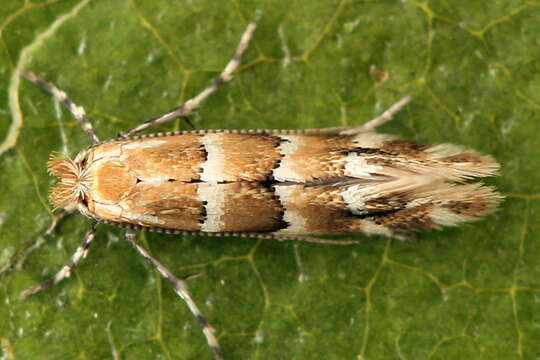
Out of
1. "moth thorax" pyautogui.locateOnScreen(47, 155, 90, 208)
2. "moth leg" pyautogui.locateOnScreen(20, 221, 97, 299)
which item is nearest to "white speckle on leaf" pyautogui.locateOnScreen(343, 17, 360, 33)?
"moth thorax" pyautogui.locateOnScreen(47, 155, 90, 208)

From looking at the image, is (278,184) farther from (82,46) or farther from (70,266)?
(82,46)

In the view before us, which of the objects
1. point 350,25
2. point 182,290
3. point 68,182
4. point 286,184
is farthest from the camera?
point 350,25

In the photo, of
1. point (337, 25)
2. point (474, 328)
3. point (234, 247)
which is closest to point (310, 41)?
point (337, 25)

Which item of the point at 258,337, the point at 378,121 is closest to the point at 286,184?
the point at 378,121

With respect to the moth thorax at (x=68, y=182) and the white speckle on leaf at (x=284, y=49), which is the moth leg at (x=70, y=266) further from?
the white speckle on leaf at (x=284, y=49)

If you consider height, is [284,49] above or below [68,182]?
above

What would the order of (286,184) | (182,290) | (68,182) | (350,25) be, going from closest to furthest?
(286,184) < (68,182) < (182,290) < (350,25)

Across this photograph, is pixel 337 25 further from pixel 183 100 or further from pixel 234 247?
pixel 234 247
